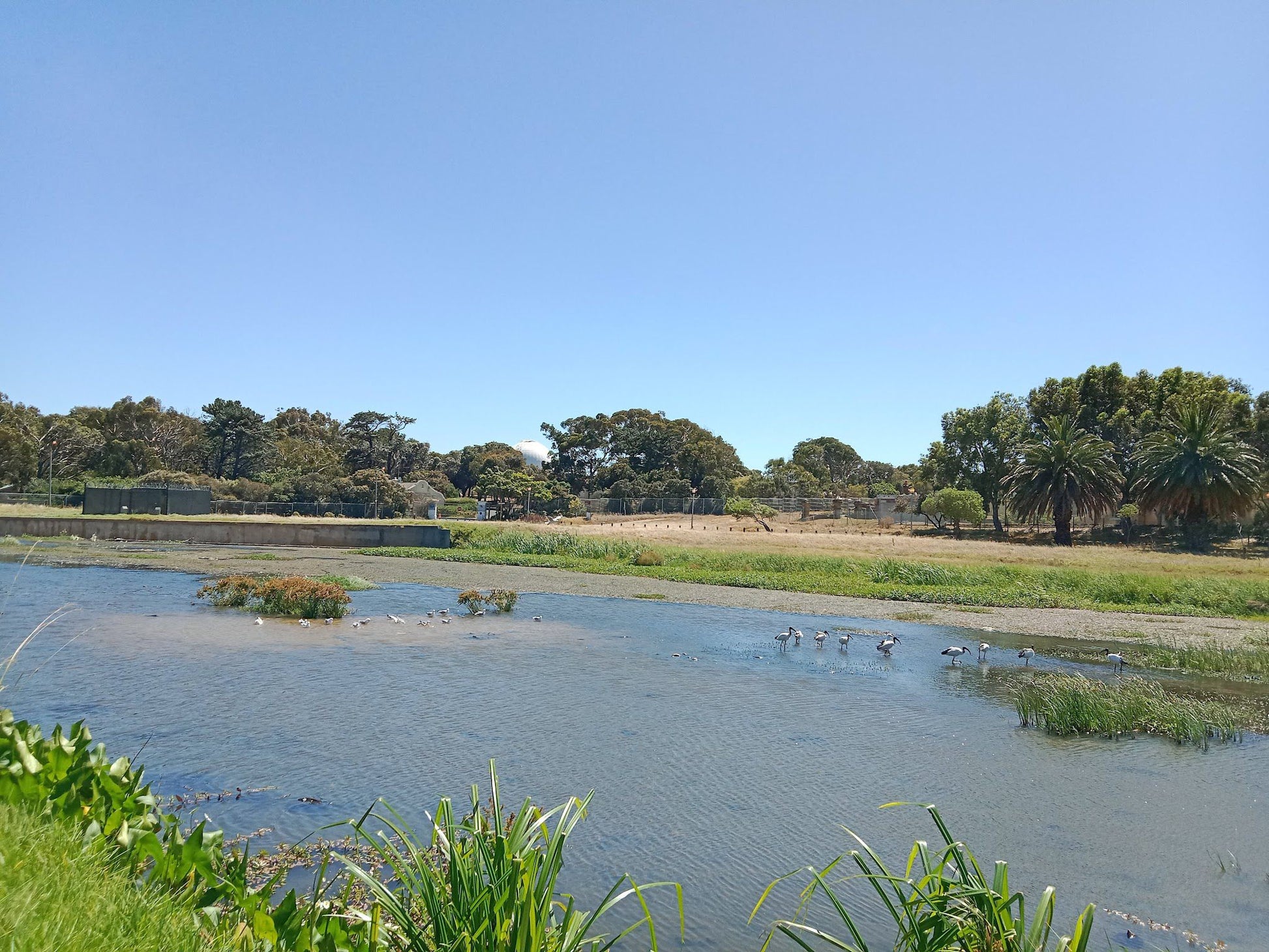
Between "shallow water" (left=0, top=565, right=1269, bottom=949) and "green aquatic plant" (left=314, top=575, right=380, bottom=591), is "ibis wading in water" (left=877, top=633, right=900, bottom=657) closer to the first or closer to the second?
"shallow water" (left=0, top=565, right=1269, bottom=949)

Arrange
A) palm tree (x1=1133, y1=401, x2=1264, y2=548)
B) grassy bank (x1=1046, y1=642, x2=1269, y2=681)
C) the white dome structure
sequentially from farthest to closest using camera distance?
the white dome structure → palm tree (x1=1133, y1=401, x2=1264, y2=548) → grassy bank (x1=1046, y1=642, x2=1269, y2=681)

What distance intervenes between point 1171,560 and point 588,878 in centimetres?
4783

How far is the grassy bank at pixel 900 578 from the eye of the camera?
1287 inches

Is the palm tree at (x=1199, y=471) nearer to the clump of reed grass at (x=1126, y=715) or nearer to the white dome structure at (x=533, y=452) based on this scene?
the clump of reed grass at (x=1126, y=715)

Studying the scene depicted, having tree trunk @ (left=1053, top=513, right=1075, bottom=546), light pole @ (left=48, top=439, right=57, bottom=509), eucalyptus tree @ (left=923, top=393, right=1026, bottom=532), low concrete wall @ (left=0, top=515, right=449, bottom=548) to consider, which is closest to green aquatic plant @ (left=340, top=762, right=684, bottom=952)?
low concrete wall @ (left=0, top=515, right=449, bottom=548)

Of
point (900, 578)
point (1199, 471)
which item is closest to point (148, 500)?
point (900, 578)

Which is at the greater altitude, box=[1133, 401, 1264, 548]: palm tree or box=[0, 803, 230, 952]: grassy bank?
box=[1133, 401, 1264, 548]: palm tree

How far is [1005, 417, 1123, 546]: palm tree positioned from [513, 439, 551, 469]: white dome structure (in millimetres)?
76607

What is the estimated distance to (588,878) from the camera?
8.18 metres

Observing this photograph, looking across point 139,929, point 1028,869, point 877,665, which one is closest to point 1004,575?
point 877,665

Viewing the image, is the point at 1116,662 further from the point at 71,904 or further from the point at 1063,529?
the point at 1063,529

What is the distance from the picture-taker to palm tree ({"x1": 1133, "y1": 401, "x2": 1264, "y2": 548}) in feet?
170

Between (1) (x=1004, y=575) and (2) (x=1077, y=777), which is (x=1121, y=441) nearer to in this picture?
(1) (x=1004, y=575)

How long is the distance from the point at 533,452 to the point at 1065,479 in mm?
84386
